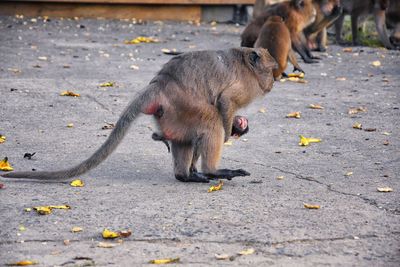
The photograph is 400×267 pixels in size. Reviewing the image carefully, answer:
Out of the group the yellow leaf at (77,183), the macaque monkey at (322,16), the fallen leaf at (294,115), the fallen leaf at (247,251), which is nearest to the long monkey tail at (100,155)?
the yellow leaf at (77,183)

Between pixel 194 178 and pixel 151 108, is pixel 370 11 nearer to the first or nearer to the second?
pixel 194 178

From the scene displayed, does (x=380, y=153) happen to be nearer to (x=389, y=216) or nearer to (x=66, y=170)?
(x=389, y=216)

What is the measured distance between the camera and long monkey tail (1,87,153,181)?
5293 mm

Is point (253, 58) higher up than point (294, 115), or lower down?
higher up

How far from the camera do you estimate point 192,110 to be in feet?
17.8

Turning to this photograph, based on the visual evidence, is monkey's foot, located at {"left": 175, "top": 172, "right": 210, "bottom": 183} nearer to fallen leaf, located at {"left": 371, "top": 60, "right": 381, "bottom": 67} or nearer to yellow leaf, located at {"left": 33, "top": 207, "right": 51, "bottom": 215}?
yellow leaf, located at {"left": 33, "top": 207, "right": 51, "bottom": 215}

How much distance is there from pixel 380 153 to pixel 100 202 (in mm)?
2312

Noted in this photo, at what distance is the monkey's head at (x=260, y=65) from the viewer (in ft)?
18.9

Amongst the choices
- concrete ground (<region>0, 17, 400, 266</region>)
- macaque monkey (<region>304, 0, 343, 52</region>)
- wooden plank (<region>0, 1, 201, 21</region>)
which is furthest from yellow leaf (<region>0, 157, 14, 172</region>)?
wooden plank (<region>0, 1, 201, 21</region>)

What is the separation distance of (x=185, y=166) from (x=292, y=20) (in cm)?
535

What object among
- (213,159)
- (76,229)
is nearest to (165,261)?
(76,229)

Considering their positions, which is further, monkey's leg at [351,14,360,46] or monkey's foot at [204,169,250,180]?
monkey's leg at [351,14,360,46]

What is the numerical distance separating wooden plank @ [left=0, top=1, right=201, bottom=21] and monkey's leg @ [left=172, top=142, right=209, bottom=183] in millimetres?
9678

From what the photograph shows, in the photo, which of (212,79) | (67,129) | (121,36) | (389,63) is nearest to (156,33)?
(121,36)
